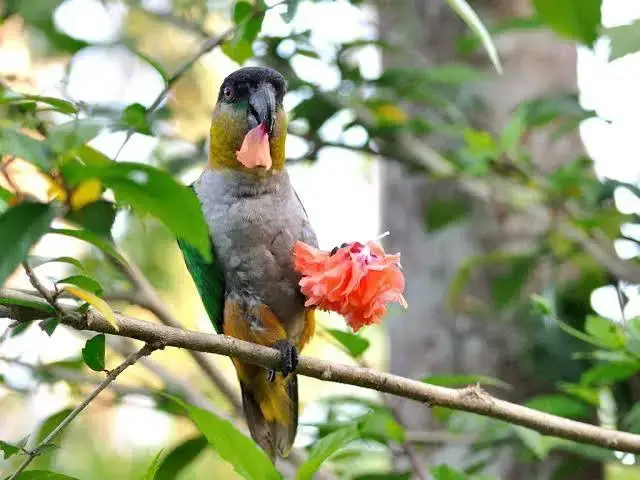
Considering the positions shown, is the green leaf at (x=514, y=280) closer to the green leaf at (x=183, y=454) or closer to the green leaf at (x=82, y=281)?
the green leaf at (x=183, y=454)

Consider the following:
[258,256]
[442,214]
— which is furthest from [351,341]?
[442,214]

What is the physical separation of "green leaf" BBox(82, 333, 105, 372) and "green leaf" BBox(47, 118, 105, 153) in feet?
1.17

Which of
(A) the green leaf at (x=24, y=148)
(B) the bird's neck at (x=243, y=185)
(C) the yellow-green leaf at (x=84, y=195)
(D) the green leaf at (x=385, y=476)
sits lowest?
(D) the green leaf at (x=385, y=476)

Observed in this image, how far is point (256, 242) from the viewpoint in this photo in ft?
7.94

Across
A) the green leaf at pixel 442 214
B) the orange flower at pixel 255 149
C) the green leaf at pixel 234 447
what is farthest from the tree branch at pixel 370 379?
the green leaf at pixel 442 214

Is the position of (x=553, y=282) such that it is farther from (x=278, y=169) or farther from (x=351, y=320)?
(x=351, y=320)

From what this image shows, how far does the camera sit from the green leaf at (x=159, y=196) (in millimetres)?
1140

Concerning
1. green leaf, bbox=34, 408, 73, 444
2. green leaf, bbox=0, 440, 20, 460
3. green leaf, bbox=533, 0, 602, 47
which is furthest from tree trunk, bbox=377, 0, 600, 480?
green leaf, bbox=0, 440, 20, 460

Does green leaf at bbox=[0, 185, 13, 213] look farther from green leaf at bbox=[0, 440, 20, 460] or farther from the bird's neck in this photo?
the bird's neck

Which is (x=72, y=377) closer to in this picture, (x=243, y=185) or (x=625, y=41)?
(x=243, y=185)

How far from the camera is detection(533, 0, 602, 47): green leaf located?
158 cm

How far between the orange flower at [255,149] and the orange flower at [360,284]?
0.33 metres

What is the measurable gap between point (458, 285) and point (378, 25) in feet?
4.13

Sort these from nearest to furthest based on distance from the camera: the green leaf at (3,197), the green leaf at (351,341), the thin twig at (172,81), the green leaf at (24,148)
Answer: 1. the green leaf at (24,148)
2. the green leaf at (3,197)
3. the thin twig at (172,81)
4. the green leaf at (351,341)
